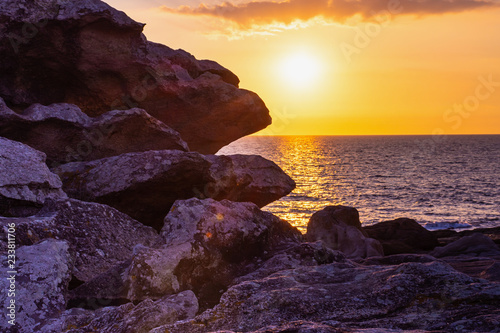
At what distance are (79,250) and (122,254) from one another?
936mm

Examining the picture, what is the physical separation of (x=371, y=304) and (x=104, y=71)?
14944mm

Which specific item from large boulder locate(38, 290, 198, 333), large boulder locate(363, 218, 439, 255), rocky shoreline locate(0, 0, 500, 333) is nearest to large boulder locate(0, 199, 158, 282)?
rocky shoreline locate(0, 0, 500, 333)

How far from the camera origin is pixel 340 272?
24.1 feet

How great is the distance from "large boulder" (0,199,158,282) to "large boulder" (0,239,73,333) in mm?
826

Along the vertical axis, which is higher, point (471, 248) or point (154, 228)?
point (154, 228)

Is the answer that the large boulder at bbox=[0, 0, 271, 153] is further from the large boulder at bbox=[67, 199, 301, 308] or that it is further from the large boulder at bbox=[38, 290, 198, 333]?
the large boulder at bbox=[38, 290, 198, 333]

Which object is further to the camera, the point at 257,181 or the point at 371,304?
the point at 257,181

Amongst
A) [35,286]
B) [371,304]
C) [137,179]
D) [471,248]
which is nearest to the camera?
[371,304]

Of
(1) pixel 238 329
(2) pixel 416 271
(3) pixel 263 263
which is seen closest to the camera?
(1) pixel 238 329

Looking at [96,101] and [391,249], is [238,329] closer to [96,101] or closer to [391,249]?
[96,101]

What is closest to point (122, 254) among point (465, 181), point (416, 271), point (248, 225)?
point (248, 225)

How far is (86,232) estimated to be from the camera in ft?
32.1

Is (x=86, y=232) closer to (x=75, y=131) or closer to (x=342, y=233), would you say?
(x=75, y=131)

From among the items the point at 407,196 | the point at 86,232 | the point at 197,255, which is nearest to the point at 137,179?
the point at 86,232
